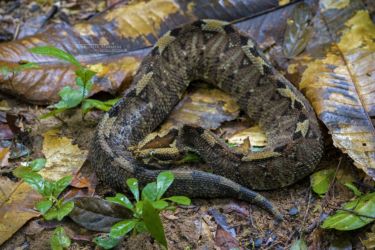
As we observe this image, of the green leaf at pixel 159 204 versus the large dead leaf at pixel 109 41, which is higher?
the large dead leaf at pixel 109 41

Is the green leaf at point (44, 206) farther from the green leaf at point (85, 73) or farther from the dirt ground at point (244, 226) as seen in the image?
the green leaf at point (85, 73)

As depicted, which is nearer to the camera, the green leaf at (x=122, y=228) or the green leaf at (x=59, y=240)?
the green leaf at (x=122, y=228)

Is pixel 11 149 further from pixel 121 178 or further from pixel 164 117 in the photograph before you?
pixel 164 117

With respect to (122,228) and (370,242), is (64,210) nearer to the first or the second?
(122,228)

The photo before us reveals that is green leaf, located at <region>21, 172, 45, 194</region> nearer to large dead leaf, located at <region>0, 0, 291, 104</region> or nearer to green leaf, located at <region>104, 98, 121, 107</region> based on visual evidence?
green leaf, located at <region>104, 98, 121, 107</region>

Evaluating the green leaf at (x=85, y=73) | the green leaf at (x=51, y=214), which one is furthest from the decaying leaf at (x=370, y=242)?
the green leaf at (x=85, y=73)

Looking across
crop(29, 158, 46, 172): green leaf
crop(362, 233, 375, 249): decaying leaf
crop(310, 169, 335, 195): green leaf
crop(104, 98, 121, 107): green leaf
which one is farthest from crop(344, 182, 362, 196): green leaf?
crop(29, 158, 46, 172): green leaf

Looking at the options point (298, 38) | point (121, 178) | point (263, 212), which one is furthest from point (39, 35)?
point (263, 212)
